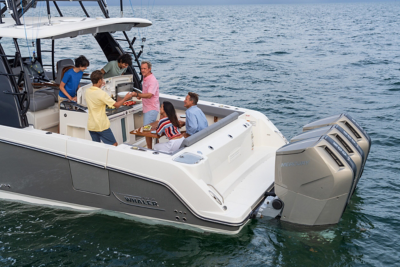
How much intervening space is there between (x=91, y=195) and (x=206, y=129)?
159 cm

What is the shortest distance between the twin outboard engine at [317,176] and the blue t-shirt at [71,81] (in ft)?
9.84

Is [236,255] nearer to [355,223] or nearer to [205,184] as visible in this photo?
[205,184]

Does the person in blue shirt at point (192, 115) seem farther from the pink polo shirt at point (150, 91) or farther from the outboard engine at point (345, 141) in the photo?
the outboard engine at point (345, 141)

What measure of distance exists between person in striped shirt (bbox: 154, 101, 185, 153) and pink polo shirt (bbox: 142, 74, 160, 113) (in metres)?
0.75

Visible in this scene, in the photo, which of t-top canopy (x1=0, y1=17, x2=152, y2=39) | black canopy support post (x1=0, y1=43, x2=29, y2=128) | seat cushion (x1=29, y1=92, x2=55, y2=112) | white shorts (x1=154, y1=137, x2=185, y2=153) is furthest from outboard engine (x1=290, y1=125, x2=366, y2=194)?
seat cushion (x1=29, y1=92, x2=55, y2=112)

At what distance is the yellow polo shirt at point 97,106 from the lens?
507 centimetres

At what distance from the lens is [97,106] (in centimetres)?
512

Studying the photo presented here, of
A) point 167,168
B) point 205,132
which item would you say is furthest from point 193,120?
point 167,168

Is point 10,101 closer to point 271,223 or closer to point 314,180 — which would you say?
point 271,223

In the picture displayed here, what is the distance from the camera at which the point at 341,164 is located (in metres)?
4.29

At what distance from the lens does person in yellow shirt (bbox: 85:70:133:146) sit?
16.6 feet

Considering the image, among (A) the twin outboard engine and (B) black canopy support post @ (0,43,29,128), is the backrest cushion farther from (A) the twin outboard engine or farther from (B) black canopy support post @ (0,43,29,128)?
(B) black canopy support post @ (0,43,29,128)

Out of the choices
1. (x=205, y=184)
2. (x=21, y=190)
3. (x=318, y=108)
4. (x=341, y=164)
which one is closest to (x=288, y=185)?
(x=341, y=164)

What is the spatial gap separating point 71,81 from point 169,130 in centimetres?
171
